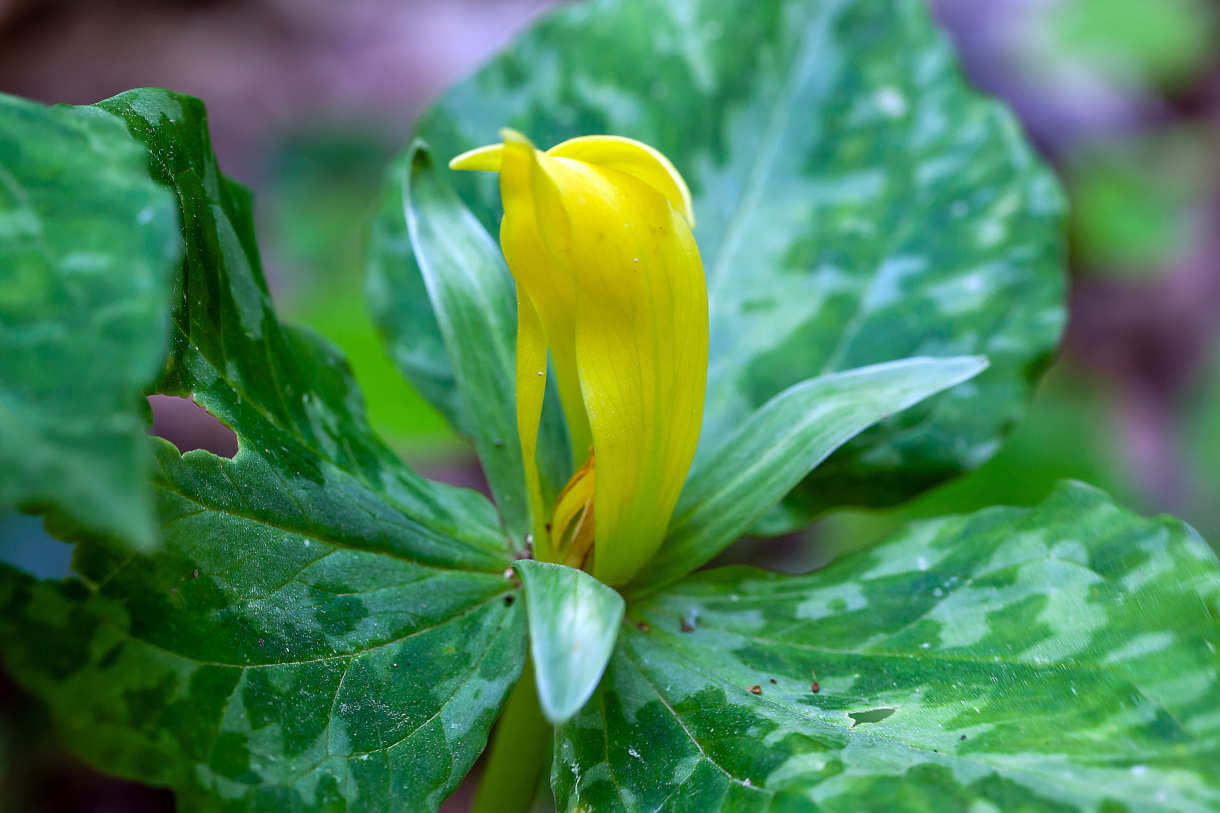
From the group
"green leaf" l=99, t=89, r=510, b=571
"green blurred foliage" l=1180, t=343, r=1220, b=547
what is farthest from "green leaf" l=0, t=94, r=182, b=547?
"green blurred foliage" l=1180, t=343, r=1220, b=547

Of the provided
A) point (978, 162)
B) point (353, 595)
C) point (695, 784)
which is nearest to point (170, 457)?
point (353, 595)

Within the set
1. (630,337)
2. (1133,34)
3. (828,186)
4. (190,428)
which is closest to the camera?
(630,337)

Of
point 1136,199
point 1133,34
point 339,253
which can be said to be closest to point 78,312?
point 339,253

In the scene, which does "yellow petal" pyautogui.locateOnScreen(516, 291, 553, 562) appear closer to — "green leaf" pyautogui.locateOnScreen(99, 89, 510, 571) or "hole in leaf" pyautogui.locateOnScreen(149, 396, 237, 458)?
"green leaf" pyautogui.locateOnScreen(99, 89, 510, 571)

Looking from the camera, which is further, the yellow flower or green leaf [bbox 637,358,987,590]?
green leaf [bbox 637,358,987,590]

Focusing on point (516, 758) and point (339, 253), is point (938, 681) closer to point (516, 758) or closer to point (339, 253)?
point (516, 758)

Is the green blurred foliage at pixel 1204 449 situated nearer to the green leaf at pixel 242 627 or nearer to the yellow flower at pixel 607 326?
the yellow flower at pixel 607 326
